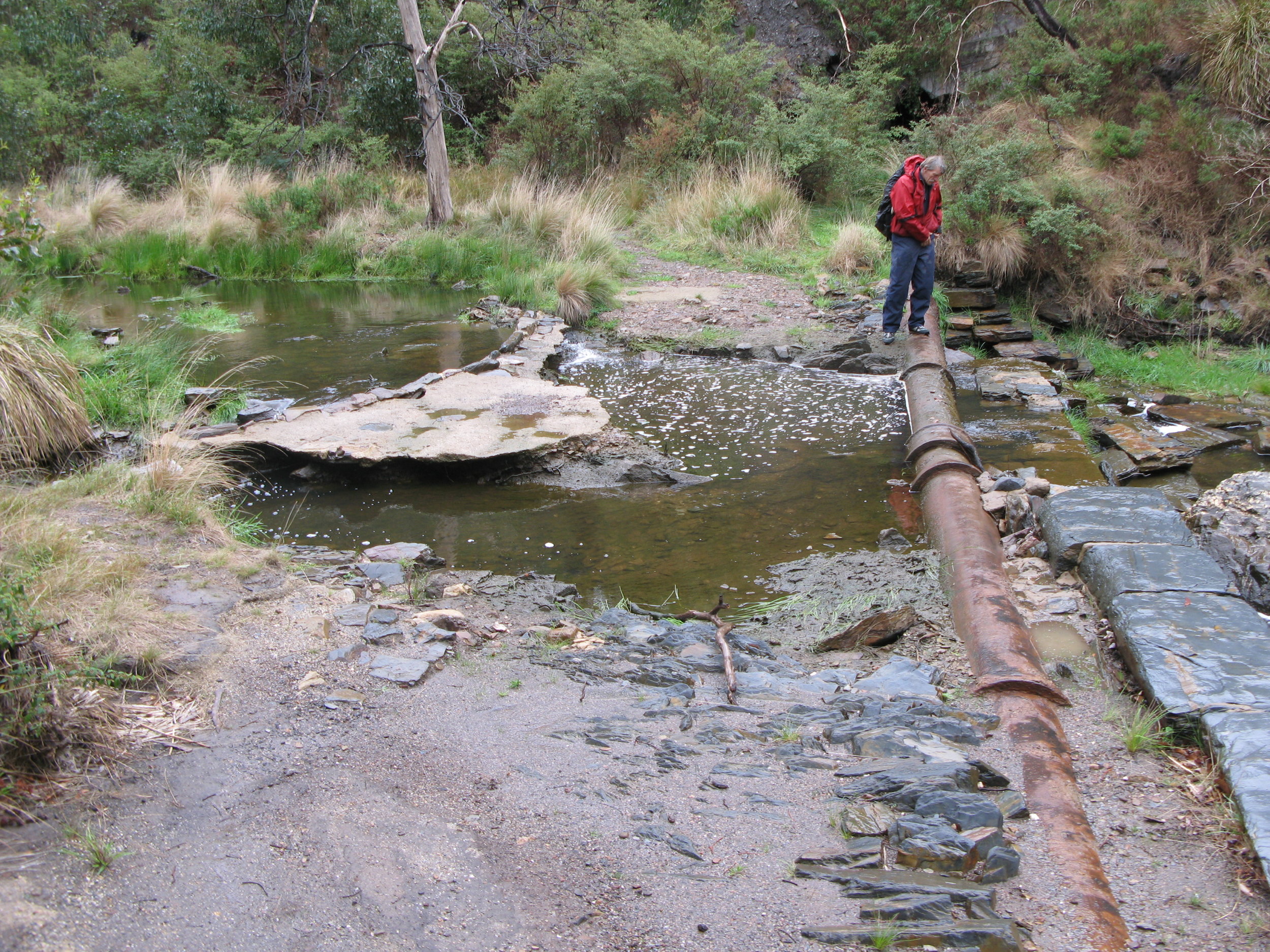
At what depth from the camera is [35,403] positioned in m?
4.92

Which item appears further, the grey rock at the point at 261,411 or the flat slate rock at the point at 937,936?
the grey rock at the point at 261,411

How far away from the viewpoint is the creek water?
4.55 m

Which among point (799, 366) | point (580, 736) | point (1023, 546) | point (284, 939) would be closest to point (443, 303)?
point (799, 366)

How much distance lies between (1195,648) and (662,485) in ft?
9.76

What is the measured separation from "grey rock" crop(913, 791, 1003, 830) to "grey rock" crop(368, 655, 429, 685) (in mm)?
1673

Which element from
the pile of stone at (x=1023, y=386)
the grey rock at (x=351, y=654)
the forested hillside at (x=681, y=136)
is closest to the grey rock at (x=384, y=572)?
the grey rock at (x=351, y=654)

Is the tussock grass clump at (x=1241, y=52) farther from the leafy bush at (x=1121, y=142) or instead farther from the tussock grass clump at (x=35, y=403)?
the tussock grass clump at (x=35, y=403)

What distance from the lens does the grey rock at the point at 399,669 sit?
3.03 metres

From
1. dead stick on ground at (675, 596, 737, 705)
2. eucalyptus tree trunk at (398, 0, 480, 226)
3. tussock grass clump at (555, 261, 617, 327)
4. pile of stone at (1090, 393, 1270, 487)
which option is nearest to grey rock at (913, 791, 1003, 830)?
dead stick on ground at (675, 596, 737, 705)

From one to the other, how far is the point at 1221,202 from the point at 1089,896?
385 inches

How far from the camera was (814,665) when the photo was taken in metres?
3.50

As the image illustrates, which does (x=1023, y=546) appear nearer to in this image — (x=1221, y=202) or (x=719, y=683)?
(x=719, y=683)

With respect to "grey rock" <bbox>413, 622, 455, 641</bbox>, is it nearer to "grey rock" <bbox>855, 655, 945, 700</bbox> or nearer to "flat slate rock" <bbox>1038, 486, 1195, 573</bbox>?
"grey rock" <bbox>855, 655, 945, 700</bbox>

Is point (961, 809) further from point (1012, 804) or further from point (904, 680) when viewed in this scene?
point (904, 680)
